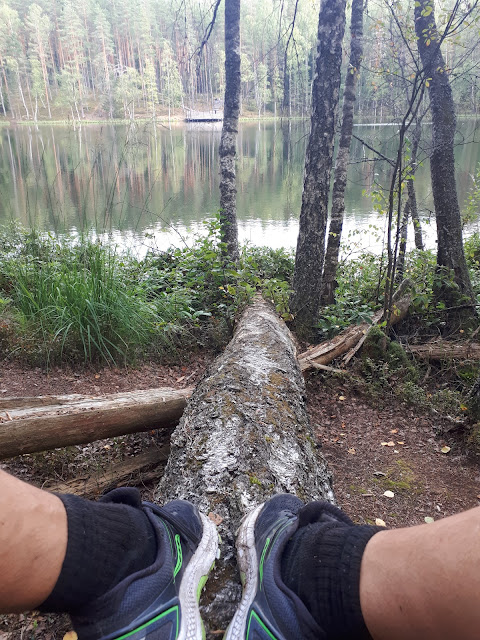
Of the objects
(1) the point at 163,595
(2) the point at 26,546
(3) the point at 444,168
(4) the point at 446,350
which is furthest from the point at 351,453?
(3) the point at 444,168

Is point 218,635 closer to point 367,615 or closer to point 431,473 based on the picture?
point 367,615

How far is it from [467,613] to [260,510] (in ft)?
2.38

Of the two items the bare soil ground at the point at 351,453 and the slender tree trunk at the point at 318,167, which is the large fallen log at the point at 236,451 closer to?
the bare soil ground at the point at 351,453

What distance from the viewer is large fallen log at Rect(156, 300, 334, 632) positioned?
4.81 ft

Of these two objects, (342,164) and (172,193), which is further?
Result: (172,193)

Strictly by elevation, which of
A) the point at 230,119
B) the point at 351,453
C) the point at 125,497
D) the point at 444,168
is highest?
the point at 230,119

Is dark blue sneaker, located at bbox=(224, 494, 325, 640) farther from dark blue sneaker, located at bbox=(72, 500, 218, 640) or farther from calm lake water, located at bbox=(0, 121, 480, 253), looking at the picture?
calm lake water, located at bbox=(0, 121, 480, 253)

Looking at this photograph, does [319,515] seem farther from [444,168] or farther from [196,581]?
[444,168]

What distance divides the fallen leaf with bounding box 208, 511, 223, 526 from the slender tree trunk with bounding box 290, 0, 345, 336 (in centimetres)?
313

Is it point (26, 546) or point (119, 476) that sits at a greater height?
point (26, 546)

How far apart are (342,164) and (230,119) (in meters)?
1.57

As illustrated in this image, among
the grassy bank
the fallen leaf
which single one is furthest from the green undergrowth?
the fallen leaf

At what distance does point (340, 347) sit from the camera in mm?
3932

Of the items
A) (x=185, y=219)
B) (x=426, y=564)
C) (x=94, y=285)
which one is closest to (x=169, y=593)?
(x=426, y=564)
